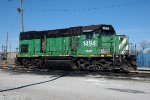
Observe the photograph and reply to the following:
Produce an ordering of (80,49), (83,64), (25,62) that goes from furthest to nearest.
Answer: (25,62), (80,49), (83,64)

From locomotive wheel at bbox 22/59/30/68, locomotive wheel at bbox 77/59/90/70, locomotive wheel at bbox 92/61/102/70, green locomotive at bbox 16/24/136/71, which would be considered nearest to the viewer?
green locomotive at bbox 16/24/136/71

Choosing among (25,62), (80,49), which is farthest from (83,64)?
(25,62)

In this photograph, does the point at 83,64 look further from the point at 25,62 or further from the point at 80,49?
the point at 25,62

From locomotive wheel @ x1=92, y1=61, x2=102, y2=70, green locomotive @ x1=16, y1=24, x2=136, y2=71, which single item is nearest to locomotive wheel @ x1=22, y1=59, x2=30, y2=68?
green locomotive @ x1=16, y1=24, x2=136, y2=71

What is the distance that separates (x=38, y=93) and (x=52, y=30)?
14.2 meters

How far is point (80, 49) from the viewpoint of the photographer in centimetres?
2184

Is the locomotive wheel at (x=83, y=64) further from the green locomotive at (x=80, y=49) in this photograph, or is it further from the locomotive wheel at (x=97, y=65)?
the locomotive wheel at (x=97, y=65)

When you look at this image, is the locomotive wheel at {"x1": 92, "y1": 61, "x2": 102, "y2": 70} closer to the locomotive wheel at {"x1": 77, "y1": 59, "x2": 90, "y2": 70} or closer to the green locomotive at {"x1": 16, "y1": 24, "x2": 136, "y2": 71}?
the green locomotive at {"x1": 16, "y1": 24, "x2": 136, "y2": 71}

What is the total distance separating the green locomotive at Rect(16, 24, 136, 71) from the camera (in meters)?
19.9

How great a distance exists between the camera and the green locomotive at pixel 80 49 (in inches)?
783

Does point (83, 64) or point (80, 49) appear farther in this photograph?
point (80, 49)

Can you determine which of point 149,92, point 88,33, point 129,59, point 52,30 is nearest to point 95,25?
point 88,33

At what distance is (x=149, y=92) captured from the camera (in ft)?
37.0

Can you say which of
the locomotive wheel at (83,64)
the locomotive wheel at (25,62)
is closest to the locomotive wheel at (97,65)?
the locomotive wheel at (83,64)
